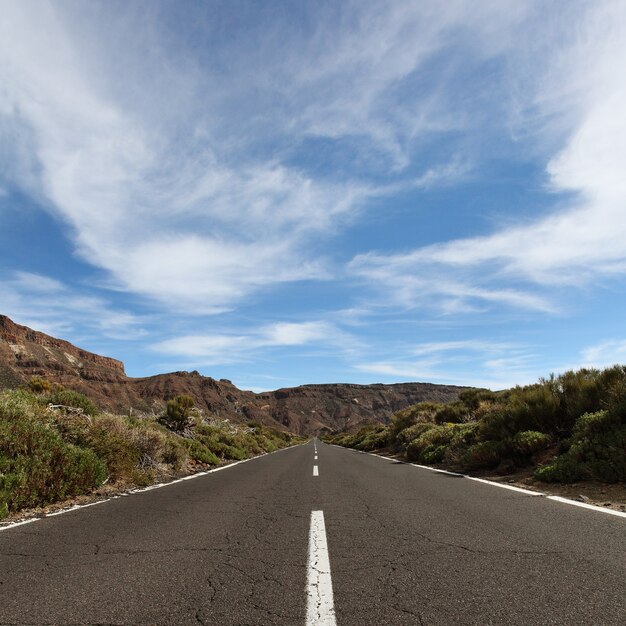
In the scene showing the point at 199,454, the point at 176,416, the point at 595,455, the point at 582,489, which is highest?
the point at 176,416

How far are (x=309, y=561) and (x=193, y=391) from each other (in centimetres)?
12033

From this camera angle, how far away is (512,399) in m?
14.5

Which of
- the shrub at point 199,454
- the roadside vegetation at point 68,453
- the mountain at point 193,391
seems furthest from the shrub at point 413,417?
the roadside vegetation at point 68,453

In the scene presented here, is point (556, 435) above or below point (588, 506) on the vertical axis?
above

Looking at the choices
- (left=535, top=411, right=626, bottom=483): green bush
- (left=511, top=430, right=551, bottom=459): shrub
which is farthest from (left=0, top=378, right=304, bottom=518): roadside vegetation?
(left=511, top=430, right=551, bottom=459): shrub

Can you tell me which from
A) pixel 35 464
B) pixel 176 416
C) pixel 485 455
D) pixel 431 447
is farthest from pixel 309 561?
pixel 176 416

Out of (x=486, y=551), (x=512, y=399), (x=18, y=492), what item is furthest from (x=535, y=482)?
(x=18, y=492)

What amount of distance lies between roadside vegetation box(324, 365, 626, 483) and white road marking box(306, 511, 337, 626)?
652cm

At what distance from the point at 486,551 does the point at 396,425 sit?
29.4m

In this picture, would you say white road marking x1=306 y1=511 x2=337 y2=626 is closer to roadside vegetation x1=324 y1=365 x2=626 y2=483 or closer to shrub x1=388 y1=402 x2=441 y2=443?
roadside vegetation x1=324 y1=365 x2=626 y2=483

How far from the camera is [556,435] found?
12.6 metres

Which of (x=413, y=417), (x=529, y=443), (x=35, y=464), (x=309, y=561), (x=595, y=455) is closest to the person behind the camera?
(x=309, y=561)

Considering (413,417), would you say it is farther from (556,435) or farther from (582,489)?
(582,489)

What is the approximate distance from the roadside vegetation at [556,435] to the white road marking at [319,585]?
21.4 ft
